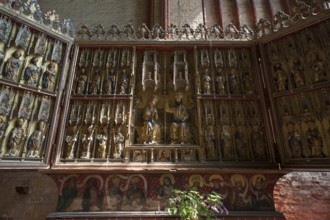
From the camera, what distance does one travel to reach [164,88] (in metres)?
6.29

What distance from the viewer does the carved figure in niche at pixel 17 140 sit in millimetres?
4891

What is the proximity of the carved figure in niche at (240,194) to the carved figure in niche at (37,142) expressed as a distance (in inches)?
170

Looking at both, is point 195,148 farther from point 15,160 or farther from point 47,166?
point 15,160

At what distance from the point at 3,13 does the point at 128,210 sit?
5072 millimetres

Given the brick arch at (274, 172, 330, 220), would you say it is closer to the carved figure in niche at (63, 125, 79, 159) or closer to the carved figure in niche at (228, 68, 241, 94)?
the carved figure in niche at (228, 68, 241, 94)

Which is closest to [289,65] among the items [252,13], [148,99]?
[148,99]

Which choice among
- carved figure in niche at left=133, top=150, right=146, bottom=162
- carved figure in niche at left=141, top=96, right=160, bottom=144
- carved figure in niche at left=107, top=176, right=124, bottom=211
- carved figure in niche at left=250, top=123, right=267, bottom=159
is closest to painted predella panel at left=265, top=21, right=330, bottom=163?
carved figure in niche at left=250, top=123, right=267, bottom=159

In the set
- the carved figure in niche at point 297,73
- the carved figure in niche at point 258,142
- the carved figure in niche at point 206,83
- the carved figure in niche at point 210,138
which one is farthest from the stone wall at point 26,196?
the carved figure in niche at point 297,73

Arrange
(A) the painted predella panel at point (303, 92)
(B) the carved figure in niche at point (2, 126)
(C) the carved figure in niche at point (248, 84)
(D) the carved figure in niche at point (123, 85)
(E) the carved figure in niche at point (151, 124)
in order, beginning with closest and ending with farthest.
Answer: (B) the carved figure in niche at point (2, 126)
(A) the painted predella panel at point (303, 92)
(E) the carved figure in niche at point (151, 124)
(C) the carved figure in niche at point (248, 84)
(D) the carved figure in niche at point (123, 85)

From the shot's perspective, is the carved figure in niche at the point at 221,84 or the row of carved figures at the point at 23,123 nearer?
the row of carved figures at the point at 23,123

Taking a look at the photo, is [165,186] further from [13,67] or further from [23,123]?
[13,67]

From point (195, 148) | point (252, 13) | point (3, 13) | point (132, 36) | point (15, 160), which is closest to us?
point (15, 160)

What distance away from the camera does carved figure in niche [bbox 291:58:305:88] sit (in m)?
5.42

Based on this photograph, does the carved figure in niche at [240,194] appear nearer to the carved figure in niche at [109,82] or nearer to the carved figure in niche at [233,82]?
the carved figure in niche at [233,82]
